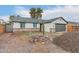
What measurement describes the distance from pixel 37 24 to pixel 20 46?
332 mm

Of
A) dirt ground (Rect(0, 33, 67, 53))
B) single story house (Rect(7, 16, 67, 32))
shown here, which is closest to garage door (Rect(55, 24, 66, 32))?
single story house (Rect(7, 16, 67, 32))

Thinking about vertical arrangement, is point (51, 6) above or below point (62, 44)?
above

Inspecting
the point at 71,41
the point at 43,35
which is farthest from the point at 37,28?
the point at 71,41

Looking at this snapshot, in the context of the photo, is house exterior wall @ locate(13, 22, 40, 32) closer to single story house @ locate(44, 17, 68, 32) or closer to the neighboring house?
single story house @ locate(44, 17, 68, 32)

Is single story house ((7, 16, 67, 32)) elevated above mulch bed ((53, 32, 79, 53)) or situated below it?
above

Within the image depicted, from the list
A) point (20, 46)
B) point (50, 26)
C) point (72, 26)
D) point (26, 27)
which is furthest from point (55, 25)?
point (20, 46)

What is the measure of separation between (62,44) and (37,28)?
354 millimetres

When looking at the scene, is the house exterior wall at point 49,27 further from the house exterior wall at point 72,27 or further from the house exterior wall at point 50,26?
the house exterior wall at point 72,27

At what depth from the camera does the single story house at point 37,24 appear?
4852 mm

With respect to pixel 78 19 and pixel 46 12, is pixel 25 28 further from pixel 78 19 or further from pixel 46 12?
pixel 78 19

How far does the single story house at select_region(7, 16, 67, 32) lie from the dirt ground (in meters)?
0.11

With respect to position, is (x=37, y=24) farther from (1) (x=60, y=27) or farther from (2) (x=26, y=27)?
(1) (x=60, y=27)

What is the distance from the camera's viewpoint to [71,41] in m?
4.85

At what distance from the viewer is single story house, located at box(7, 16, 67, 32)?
4852 mm
